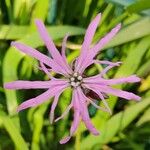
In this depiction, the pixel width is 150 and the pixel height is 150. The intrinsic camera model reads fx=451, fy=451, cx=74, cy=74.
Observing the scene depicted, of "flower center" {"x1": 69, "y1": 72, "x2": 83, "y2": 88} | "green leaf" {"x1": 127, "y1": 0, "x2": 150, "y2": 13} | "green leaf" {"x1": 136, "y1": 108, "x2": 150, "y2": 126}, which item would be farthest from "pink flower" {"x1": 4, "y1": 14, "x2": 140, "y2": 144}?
"green leaf" {"x1": 136, "y1": 108, "x2": 150, "y2": 126}

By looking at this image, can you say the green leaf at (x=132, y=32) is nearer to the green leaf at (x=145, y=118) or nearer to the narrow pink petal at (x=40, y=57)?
the green leaf at (x=145, y=118)

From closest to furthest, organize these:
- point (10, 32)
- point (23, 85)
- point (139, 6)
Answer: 1. point (23, 85)
2. point (139, 6)
3. point (10, 32)

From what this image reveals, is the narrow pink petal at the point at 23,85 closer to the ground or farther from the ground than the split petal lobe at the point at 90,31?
closer to the ground

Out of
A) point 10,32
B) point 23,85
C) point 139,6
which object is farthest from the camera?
point 10,32

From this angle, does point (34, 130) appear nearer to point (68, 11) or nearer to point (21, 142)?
point (21, 142)

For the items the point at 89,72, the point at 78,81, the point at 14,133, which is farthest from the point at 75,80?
the point at 89,72

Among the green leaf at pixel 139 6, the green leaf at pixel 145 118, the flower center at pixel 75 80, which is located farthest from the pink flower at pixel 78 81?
the green leaf at pixel 145 118

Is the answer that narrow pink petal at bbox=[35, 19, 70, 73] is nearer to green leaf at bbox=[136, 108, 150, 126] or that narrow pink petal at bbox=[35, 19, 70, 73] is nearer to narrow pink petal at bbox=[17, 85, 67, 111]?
narrow pink petal at bbox=[17, 85, 67, 111]

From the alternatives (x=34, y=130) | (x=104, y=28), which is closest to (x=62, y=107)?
(x=34, y=130)

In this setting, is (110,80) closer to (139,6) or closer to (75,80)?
(75,80)
